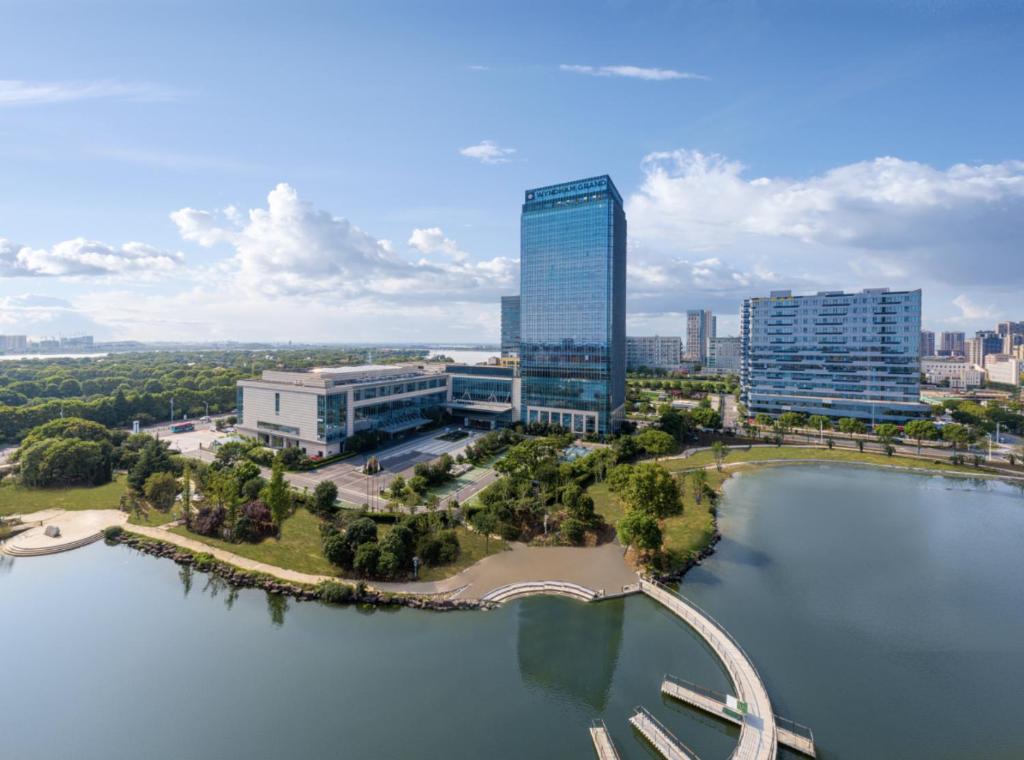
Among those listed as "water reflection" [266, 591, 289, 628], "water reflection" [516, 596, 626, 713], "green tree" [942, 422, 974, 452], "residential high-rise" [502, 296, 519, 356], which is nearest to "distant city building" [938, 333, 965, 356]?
"residential high-rise" [502, 296, 519, 356]

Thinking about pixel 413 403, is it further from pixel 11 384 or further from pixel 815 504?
pixel 11 384

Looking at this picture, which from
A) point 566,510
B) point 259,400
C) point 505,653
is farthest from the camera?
point 259,400

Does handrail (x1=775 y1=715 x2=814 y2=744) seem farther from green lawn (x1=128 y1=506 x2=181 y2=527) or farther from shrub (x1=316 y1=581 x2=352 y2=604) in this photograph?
green lawn (x1=128 y1=506 x2=181 y2=527)

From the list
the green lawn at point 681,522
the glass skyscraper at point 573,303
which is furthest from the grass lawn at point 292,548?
the glass skyscraper at point 573,303

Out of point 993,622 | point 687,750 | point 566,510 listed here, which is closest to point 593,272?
point 566,510

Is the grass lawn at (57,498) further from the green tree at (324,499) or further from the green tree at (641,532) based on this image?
the green tree at (641,532)

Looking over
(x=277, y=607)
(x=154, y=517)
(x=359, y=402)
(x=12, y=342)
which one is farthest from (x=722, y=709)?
(x=12, y=342)
